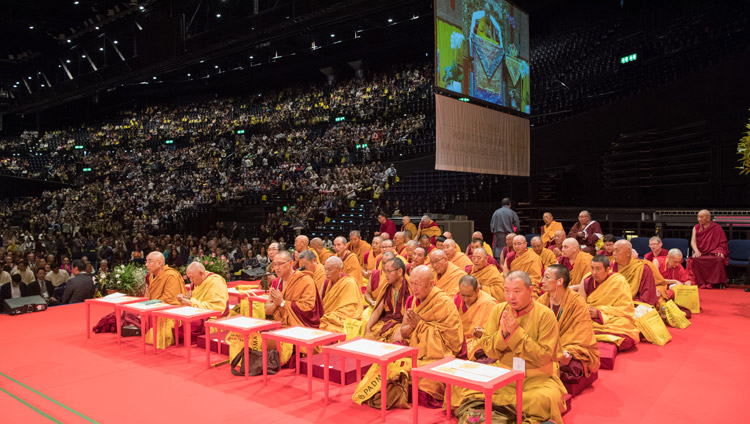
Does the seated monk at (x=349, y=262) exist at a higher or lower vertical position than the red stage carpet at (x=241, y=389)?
higher

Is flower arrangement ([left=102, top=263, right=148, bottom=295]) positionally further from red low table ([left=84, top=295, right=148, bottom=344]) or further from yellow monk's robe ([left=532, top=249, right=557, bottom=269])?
yellow monk's robe ([left=532, top=249, right=557, bottom=269])

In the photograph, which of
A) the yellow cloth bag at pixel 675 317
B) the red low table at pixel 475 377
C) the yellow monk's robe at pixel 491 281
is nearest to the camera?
the red low table at pixel 475 377

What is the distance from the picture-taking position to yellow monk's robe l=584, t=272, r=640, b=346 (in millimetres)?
6258

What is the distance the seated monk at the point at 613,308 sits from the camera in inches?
246

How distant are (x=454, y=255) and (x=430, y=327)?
3.93m

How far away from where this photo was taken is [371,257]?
10.7 metres

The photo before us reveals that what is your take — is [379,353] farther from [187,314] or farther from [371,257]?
[371,257]

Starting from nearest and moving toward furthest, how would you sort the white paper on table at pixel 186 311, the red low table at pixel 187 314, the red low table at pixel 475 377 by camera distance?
the red low table at pixel 475 377, the red low table at pixel 187 314, the white paper on table at pixel 186 311

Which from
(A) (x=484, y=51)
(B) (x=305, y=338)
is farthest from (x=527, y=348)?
(A) (x=484, y=51)

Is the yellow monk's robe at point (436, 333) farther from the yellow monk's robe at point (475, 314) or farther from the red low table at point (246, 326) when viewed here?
the red low table at point (246, 326)

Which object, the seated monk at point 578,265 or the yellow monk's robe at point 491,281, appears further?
the seated monk at point 578,265

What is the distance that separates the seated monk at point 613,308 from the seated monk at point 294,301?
11.1 ft

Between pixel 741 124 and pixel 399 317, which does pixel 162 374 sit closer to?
pixel 399 317

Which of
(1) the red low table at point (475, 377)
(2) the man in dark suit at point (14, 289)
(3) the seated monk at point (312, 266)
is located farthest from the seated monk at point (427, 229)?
(1) the red low table at point (475, 377)
